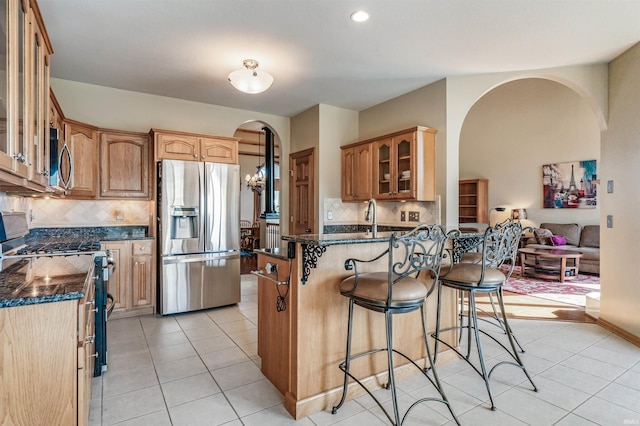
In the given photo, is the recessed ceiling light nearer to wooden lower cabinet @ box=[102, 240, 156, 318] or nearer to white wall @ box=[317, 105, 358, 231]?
white wall @ box=[317, 105, 358, 231]

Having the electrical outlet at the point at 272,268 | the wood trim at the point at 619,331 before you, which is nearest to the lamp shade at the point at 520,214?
the wood trim at the point at 619,331

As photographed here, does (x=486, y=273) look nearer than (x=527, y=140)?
Yes

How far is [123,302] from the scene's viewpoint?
3.79 meters

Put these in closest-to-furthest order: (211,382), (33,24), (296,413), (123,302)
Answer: (33,24), (296,413), (211,382), (123,302)

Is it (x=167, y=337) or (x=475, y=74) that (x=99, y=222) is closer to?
(x=167, y=337)

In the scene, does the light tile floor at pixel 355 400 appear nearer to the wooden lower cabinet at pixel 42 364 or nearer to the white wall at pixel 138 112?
the wooden lower cabinet at pixel 42 364

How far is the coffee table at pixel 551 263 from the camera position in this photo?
597 centimetres

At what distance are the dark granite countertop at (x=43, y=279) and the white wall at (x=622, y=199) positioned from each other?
4310mm

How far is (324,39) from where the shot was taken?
2.97 metres

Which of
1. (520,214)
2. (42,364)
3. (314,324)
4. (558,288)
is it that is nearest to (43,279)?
(42,364)

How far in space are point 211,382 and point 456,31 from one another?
3.33m

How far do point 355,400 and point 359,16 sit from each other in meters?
2.74

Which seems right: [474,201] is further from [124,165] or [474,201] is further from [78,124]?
[78,124]

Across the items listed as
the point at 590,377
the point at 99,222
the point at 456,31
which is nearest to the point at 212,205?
the point at 99,222
